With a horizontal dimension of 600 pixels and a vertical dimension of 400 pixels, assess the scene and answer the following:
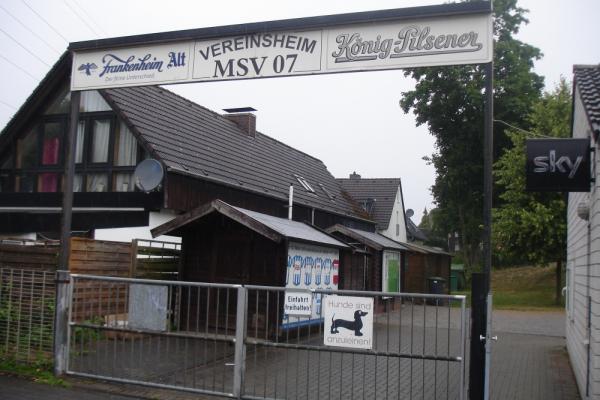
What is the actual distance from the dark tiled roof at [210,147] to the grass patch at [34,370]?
23.1ft

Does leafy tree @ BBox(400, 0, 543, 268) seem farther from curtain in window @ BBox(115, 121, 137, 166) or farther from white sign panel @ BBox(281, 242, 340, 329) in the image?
curtain in window @ BBox(115, 121, 137, 166)

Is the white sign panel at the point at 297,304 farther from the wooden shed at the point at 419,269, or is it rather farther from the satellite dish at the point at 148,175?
the wooden shed at the point at 419,269

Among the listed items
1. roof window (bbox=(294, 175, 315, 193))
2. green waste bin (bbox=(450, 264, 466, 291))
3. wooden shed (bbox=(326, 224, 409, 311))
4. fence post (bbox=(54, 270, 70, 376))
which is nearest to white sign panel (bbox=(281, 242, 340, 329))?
wooden shed (bbox=(326, 224, 409, 311))

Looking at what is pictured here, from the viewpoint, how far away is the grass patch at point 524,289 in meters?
28.5

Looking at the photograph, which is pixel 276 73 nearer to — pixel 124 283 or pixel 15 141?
pixel 124 283

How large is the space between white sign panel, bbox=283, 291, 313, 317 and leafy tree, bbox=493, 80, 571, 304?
65.2 ft

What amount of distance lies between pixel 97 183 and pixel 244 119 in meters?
9.75

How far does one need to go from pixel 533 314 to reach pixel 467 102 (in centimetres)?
1655

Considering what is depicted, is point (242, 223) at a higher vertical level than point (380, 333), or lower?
higher

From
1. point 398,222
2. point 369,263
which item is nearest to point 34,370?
point 369,263

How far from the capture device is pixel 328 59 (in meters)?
8.30

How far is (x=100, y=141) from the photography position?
17125 mm

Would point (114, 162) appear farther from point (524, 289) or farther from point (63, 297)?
point (524, 289)

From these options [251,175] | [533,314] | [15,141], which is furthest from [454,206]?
[15,141]
